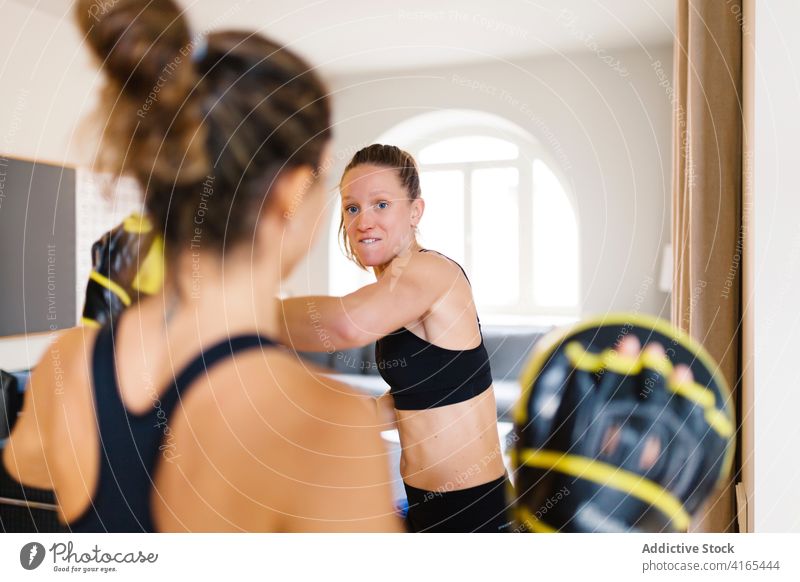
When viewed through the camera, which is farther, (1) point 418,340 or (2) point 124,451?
(2) point 124,451

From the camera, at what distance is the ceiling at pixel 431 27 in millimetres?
763

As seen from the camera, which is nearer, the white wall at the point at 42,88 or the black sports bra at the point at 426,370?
the black sports bra at the point at 426,370

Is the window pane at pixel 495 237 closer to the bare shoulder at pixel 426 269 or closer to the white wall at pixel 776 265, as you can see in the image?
the bare shoulder at pixel 426 269

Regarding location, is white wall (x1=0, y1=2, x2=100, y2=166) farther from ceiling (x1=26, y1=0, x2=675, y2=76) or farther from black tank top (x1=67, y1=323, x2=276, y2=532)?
black tank top (x1=67, y1=323, x2=276, y2=532)

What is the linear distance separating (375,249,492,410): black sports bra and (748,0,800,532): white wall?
1.17ft

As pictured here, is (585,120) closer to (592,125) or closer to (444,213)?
(592,125)

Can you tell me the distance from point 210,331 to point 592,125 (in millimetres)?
569

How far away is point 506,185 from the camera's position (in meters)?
0.81

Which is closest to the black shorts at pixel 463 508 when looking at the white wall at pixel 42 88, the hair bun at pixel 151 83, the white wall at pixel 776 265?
the white wall at pixel 776 265

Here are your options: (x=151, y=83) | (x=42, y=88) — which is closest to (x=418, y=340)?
(x=151, y=83)

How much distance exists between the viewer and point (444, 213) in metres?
0.77

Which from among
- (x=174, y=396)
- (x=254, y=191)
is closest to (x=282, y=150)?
(x=254, y=191)

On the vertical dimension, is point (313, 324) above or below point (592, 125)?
below

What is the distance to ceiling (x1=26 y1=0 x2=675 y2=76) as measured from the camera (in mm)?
763
